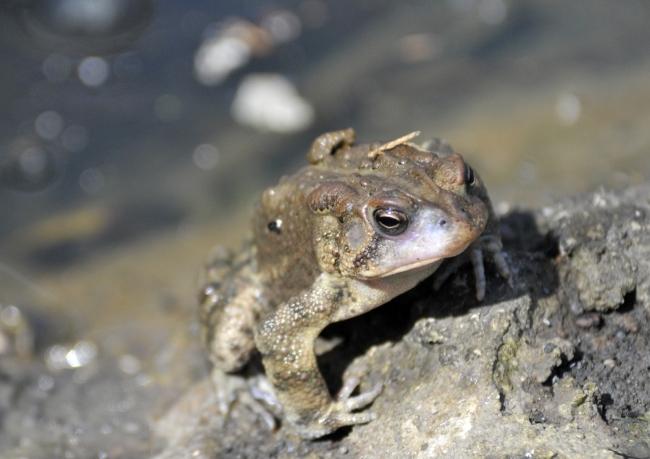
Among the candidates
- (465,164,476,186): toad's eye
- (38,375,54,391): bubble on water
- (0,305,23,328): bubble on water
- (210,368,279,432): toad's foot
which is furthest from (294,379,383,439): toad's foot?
(0,305,23,328): bubble on water

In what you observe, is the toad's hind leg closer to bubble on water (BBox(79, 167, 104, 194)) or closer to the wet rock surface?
the wet rock surface

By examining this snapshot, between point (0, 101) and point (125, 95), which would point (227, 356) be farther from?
point (0, 101)

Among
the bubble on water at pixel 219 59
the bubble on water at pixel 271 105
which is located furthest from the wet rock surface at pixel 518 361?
the bubble on water at pixel 219 59

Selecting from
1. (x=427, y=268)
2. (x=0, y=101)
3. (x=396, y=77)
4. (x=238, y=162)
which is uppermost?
(x=0, y=101)

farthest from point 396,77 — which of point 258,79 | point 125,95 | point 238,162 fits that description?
point 125,95

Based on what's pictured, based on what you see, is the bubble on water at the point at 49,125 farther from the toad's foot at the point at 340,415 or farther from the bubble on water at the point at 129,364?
the toad's foot at the point at 340,415

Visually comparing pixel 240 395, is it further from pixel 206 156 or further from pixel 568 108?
pixel 568 108

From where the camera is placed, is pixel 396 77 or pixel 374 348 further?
pixel 396 77

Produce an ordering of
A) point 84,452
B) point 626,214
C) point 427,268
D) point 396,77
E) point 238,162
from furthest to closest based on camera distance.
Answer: point 396,77 < point 238,162 < point 84,452 < point 626,214 < point 427,268
